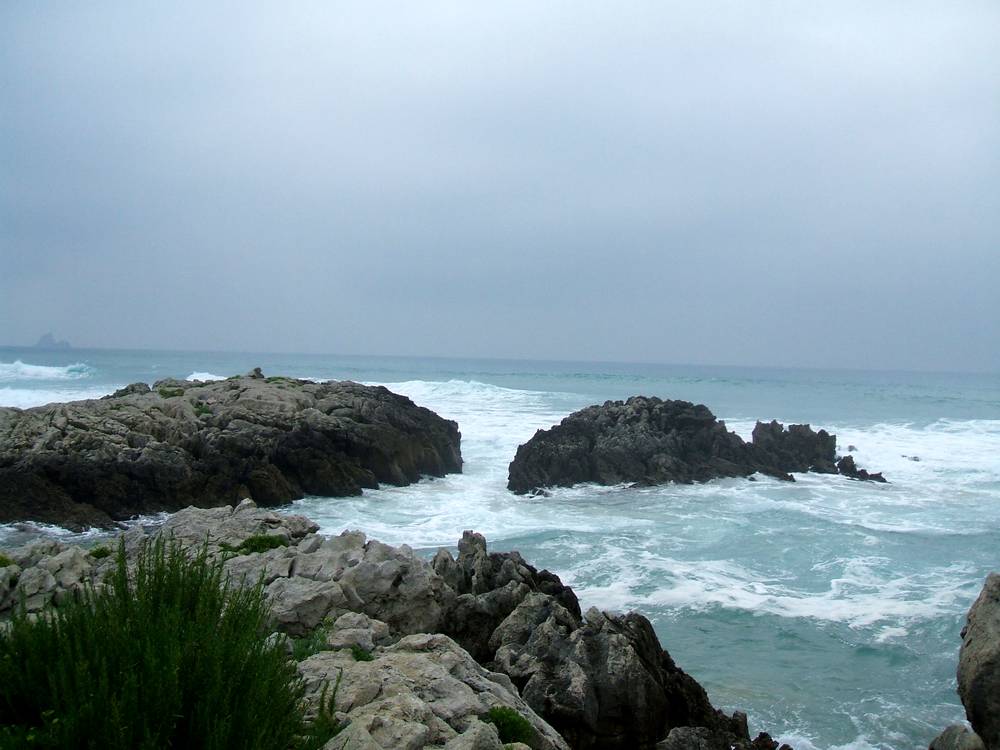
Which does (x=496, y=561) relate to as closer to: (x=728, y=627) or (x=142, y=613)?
(x=728, y=627)

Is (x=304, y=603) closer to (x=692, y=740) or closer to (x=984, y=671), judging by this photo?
(x=692, y=740)

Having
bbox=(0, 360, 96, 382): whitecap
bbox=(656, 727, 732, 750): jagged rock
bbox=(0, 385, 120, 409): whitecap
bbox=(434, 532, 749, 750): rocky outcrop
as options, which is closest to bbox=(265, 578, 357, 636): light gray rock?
bbox=(434, 532, 749, 750): rocky outcrop

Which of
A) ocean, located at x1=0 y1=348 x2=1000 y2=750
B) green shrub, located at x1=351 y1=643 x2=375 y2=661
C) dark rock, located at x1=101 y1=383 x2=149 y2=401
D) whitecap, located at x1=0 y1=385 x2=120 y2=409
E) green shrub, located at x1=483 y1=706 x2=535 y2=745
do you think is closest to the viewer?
green shrub, located at x1=483 y1=706 x2=535 y2=745

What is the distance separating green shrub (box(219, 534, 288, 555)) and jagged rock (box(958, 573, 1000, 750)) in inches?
388

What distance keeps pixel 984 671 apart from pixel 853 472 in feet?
95.2

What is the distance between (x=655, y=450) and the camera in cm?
3491

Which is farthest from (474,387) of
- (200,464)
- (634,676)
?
(634,676)

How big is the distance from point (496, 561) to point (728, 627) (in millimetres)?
5058

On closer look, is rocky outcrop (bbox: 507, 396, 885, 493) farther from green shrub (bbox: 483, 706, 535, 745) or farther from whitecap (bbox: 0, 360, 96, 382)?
whitecap (bbox: 0, 360, 96, 382)

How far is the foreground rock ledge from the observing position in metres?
7.36

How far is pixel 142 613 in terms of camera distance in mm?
5625

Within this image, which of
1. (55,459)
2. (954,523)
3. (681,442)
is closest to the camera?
(55,459)

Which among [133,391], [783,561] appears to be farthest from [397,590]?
[133,391]

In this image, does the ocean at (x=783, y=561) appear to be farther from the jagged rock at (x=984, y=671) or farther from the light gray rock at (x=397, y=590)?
the light gray rock at (x=397, y=590)
